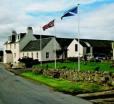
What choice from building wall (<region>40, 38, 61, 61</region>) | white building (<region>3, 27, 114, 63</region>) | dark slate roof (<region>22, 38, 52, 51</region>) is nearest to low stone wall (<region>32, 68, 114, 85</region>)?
white building (<region>3, 27, 114, 63</region>)

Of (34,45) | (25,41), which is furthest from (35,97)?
(25,41)

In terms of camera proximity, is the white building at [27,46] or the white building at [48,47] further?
the white building at [27,46]

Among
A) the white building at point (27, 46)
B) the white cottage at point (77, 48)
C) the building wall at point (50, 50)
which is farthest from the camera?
the white building at point (27, 46)

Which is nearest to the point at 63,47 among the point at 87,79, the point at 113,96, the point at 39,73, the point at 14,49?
the point at 14,49

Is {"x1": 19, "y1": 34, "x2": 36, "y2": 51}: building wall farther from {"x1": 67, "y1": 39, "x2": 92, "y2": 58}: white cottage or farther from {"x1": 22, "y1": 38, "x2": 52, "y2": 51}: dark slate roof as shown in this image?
{"x1": 67, "y1": 39, "x2": 92, "y2": 58}: white cottage

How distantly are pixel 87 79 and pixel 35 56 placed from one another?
64.9 meters

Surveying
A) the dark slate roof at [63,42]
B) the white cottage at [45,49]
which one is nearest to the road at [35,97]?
the white cottage at [45,49]

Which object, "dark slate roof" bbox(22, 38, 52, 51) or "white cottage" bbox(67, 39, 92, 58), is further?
"dark slate roof" bbox(22, 38, 52, 51)

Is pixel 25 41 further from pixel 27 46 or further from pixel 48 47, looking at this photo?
pixel 48 47

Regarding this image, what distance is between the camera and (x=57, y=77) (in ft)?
142

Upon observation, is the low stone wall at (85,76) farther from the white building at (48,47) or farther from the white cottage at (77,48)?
the white cottage at (77,48)

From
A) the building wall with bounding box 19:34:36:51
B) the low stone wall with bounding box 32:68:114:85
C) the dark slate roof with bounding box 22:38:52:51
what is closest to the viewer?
the low stone wall with bounding box 32:68:114:85

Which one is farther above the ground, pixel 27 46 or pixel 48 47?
pixel 27 46

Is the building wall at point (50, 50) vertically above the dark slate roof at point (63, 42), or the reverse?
the dark slate roof at point (63, 42)
